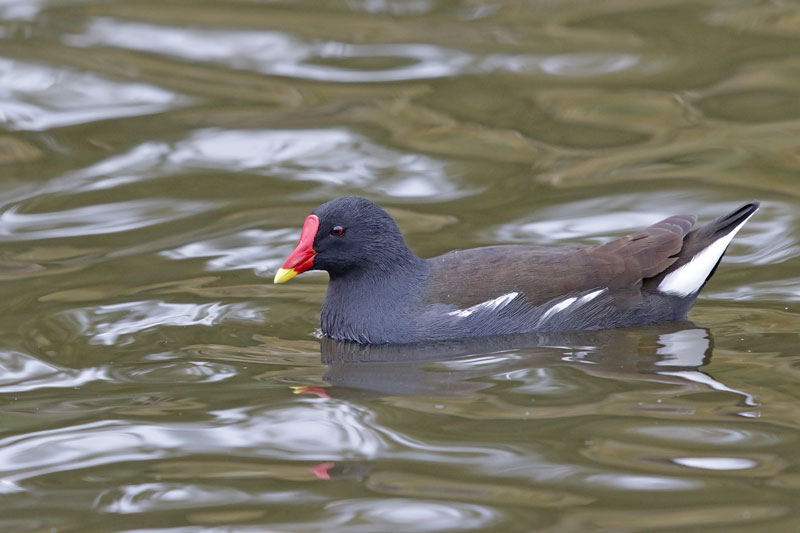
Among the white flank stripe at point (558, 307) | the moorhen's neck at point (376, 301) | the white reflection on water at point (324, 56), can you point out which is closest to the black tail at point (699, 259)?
the white flank stripe at point (558, 307)

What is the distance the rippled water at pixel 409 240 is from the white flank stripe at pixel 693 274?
0.84 feet

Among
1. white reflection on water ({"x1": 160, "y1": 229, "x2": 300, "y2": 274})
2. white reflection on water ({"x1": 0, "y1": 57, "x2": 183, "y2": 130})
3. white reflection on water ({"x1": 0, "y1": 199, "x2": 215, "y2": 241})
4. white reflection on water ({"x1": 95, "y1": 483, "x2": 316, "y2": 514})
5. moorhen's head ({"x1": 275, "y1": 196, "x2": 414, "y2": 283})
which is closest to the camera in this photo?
white reflection on water ({"x1": 95, "y1": 483, "x2": 316, "y2": 514})

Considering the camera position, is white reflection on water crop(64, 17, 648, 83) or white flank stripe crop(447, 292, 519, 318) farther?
white reflection on water crop(64, 17, 648, 83)

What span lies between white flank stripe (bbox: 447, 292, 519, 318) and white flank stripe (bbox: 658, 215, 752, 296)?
80 cm

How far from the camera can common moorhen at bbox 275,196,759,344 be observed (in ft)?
20.8

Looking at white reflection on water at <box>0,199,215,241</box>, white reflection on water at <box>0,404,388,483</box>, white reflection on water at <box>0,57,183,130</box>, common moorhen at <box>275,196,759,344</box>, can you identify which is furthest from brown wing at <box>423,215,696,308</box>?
white reflection on water at <box>0,57,183,130</box>

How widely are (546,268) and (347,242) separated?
1018 mm

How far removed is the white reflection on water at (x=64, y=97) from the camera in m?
10.1

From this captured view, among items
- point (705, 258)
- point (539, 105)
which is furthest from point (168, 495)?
point (539, 105)

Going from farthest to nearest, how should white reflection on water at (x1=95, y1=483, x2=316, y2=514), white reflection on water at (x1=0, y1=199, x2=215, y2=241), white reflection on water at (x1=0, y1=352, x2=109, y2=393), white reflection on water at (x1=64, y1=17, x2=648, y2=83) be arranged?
white reflection on water at (x1=64, y1=17, x2=648, y2=83) < white reflection on water at (x1=0, y1=199, x2=215, y2=241) < white reflection on water at (x1=0, y1=352, x2=109, y2=393) < white reflection on water at (x1=95, y1=483, x2=316, y2=514)

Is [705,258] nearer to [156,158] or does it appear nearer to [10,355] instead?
[10,355]

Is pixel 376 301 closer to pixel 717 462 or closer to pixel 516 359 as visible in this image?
pixel 516 359

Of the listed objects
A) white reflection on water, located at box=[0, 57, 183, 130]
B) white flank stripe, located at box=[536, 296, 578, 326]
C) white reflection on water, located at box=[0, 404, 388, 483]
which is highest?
white reflection on water, located at box=[0, 57, 183, 130]

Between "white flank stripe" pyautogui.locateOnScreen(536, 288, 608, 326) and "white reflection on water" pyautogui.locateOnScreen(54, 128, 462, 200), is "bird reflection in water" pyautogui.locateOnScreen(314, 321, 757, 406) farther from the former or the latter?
"white reflection on water" pyautogui.locateOnScreen(54, 128, 462, 200)
